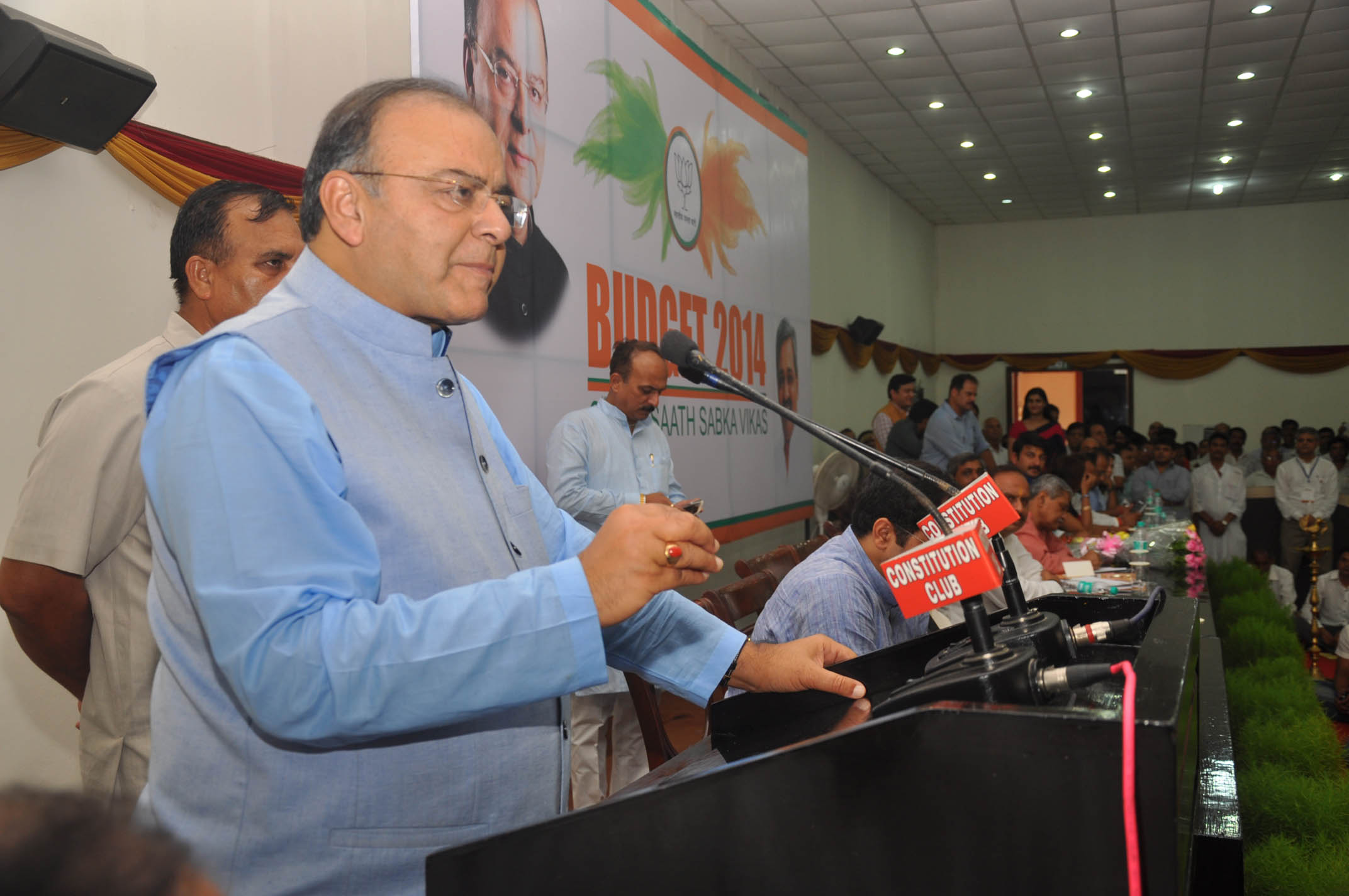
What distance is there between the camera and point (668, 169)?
4766mm

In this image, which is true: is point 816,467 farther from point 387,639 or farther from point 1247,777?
point 387,639

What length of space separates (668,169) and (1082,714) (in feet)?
14.4

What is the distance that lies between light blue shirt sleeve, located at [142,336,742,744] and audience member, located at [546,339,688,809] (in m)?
2.27

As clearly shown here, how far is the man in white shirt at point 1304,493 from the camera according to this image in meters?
8.77

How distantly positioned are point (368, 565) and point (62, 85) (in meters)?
1.91

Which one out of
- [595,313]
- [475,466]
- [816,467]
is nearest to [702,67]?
[595,313]

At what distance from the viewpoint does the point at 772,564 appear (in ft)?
10.2

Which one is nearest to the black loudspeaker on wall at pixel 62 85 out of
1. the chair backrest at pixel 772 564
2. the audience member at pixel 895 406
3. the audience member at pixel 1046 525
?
the chair backrest at pixel 772 564

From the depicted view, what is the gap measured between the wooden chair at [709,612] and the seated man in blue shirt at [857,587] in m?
0.15

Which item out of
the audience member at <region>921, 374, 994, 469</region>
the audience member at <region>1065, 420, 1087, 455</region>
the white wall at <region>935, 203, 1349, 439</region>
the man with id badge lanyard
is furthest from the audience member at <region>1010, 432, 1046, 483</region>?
the white wall at <region>935, 203, 1349, 439</region>

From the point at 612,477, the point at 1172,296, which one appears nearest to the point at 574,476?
the point at 612,477

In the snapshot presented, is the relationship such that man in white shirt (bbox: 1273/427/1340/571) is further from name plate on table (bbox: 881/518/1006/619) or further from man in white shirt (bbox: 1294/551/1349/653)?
name plate on table (bbox: 881/518/1006/619)

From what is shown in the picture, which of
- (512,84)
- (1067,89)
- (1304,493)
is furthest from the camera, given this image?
(1304,493)

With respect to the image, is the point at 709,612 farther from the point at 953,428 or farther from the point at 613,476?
the point at 953,428
